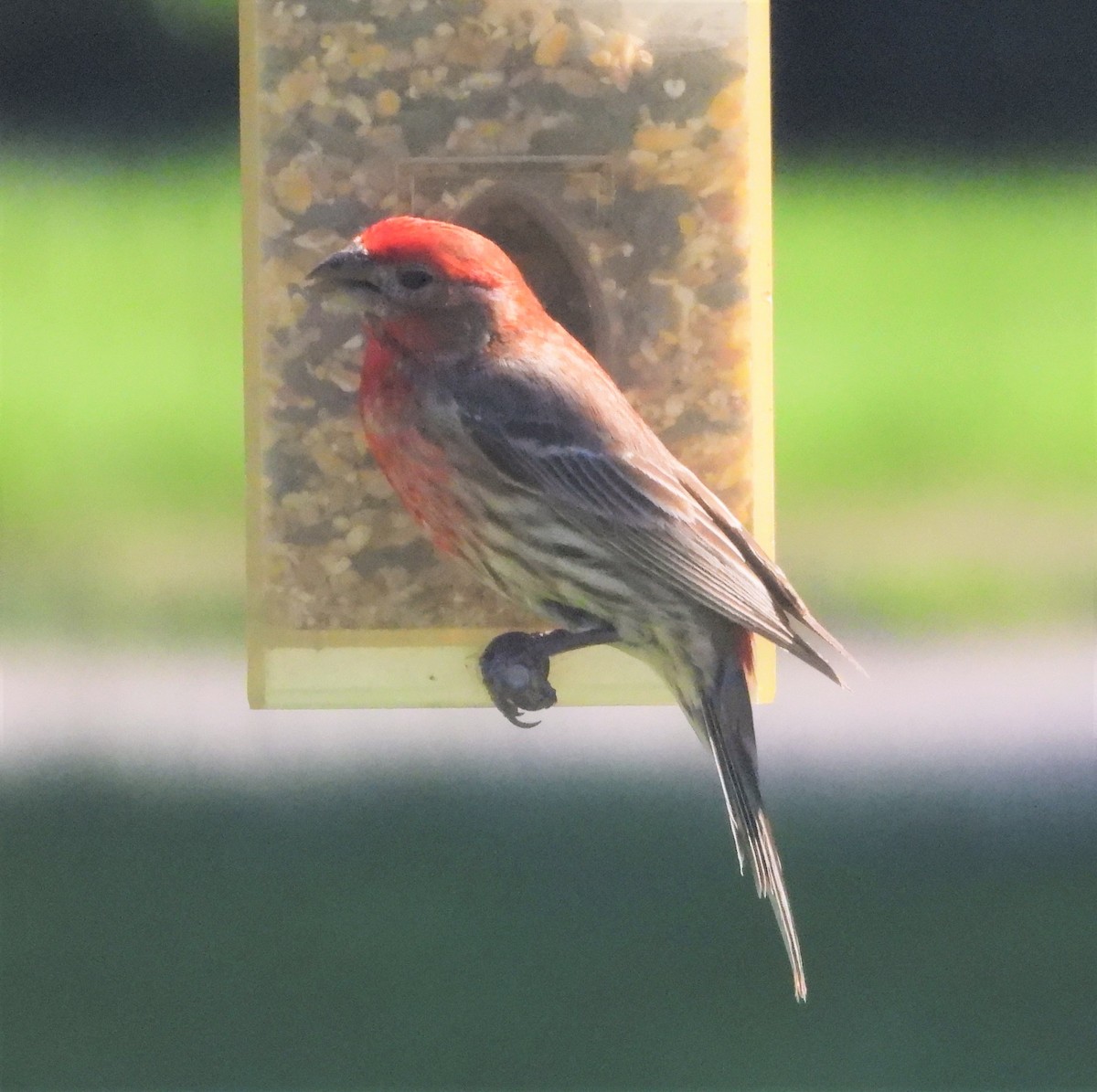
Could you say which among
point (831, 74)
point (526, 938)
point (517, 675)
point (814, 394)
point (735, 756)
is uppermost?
point (831, 74)

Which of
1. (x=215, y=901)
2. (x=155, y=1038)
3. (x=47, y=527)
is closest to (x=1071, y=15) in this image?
(x=47, y=527)

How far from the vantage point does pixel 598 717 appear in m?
8.10

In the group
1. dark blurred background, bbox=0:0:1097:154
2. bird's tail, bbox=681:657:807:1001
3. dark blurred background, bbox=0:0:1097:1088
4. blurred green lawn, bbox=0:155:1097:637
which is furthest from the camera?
dark blurred background, bbox=0:0:1097:154

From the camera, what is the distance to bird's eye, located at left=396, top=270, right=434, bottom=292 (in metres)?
2.94

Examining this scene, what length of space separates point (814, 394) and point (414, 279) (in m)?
8.55

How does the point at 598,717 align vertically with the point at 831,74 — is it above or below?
below

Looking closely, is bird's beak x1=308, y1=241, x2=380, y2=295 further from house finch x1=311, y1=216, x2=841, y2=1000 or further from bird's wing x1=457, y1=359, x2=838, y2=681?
bird's wing x1=457, y1=359, x2=838, y2=681

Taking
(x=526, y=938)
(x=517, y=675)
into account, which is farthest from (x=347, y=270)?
(x=526, y=938)

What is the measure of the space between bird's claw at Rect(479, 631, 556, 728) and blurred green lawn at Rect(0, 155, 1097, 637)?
20.0 feet

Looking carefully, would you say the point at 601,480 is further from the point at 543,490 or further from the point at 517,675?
the point at 517,675

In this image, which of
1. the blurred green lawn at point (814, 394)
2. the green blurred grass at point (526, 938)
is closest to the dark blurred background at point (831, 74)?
the blurred green lawn at point (814, 394)

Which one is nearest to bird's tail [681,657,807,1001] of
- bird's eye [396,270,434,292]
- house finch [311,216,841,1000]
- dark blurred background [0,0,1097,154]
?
house finch [311,216,841,1000]

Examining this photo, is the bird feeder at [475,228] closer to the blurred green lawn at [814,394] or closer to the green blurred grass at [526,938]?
the green blurred grass at [526,938]

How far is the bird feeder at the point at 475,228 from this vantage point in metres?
3.09
